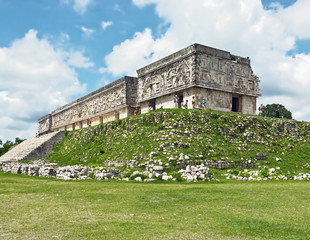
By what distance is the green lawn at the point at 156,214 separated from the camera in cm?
508

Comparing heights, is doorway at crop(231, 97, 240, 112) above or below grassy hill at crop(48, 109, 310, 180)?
above

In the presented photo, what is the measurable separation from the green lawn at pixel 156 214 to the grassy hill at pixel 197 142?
7.19 metres

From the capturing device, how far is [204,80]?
26.7 m

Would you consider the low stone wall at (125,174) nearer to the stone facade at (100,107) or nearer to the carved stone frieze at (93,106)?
the stone facade at (100,107)

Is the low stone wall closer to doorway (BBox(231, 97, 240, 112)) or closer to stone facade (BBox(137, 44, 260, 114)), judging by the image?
stone facade (BBox(137, 44, 260, 114))

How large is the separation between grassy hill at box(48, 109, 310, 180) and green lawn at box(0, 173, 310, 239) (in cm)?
719

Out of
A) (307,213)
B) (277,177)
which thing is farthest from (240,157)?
(307,213)

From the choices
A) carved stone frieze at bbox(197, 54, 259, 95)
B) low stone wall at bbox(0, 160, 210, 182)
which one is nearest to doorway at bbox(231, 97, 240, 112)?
carved stone frieze at bbox(197, 54, 259, 95)

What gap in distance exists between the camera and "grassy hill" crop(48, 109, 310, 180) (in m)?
17.4

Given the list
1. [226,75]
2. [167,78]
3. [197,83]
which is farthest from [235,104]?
[167,78]

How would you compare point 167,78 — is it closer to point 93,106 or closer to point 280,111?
point 93,106

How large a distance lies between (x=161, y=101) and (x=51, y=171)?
642 inches

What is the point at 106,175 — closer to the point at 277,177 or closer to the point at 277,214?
the point at 277,177

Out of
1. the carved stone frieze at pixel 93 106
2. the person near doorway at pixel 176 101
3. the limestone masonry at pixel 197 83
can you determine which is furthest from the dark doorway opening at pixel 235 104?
the carved stone frieze at pixel 93 106
